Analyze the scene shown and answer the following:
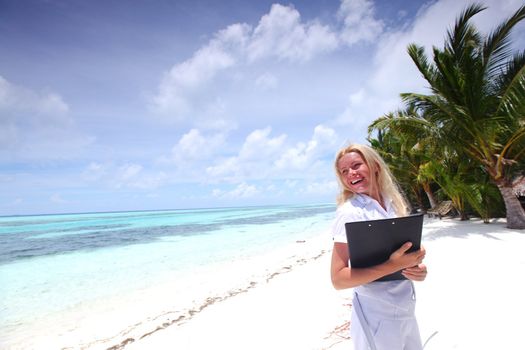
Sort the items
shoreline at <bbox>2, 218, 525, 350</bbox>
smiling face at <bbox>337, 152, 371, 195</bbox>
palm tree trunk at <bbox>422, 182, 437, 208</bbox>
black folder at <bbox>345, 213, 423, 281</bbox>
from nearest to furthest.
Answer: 1. black folder at <bbox>345, 213, 423, 281</bbox>
2. smiling face at <bbox>337, 152, 371, 195</bbox>
3. shoreline at <bbox>2, 218, 525, 350</bbox>
4. palm tree trunk at <bbox>422, 182, 437, 208</bbox>

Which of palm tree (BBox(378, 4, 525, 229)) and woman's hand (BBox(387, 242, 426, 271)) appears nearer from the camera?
woman's hand (BBox(387, 242, 426, 271))

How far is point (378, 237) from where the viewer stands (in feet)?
3.36

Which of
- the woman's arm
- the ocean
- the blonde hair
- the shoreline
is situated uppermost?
the blonde hair

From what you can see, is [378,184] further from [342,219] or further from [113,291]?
[113,291]

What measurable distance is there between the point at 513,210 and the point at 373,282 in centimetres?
1009

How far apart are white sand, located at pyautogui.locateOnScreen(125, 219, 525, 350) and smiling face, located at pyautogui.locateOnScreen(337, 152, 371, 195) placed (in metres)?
2.14

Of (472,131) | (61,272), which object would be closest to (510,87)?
(472,131)

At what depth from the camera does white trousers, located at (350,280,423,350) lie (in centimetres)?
113

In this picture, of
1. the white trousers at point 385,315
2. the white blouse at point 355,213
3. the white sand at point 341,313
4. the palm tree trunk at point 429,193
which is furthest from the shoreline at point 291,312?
the palm tree trunk at point 429,193

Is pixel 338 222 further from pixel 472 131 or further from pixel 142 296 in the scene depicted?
pixel 472 131

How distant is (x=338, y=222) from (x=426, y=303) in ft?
10.5

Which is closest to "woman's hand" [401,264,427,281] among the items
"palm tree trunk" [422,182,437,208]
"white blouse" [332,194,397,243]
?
"white blouse" [332,194,397,243]

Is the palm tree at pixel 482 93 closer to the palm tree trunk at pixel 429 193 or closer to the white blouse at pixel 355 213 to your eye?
the palm tree trunk at pixel 429 193

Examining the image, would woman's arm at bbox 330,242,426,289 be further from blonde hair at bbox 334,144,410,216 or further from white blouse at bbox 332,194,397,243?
blonde hair at bbox 334,144,410,216
